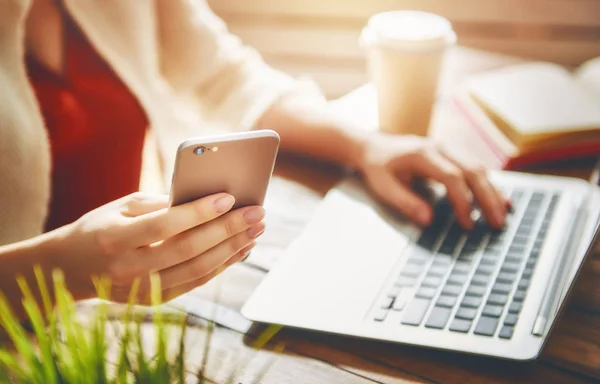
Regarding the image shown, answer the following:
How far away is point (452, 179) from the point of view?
830 millimetres

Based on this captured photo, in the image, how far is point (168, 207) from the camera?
60 cm

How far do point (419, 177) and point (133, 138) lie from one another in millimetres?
488

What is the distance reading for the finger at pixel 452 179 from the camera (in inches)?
31.6

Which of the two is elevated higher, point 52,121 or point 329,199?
point 52,121

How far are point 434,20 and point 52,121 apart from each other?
1.96 ft

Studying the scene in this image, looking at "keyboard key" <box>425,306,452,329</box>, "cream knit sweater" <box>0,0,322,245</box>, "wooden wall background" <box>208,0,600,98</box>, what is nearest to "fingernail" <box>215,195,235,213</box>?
"keyboard key" <box>425,306,452,329</box>

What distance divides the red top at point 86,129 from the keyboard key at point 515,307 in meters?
0.66

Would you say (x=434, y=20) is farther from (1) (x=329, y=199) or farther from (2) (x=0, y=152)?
(2) (x=0, y=152)

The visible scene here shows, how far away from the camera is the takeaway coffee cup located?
3.07 ft

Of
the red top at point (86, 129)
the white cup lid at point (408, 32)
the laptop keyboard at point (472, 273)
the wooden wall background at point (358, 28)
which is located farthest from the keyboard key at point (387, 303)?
the wooden wall background at point (358, 28)

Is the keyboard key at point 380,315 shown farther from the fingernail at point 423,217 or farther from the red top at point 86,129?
the red top at point 86,129

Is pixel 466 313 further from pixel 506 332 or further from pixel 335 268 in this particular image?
pixel 335 268

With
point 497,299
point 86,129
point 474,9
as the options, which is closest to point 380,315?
point 497,299

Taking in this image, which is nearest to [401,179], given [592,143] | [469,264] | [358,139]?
[358,139]
